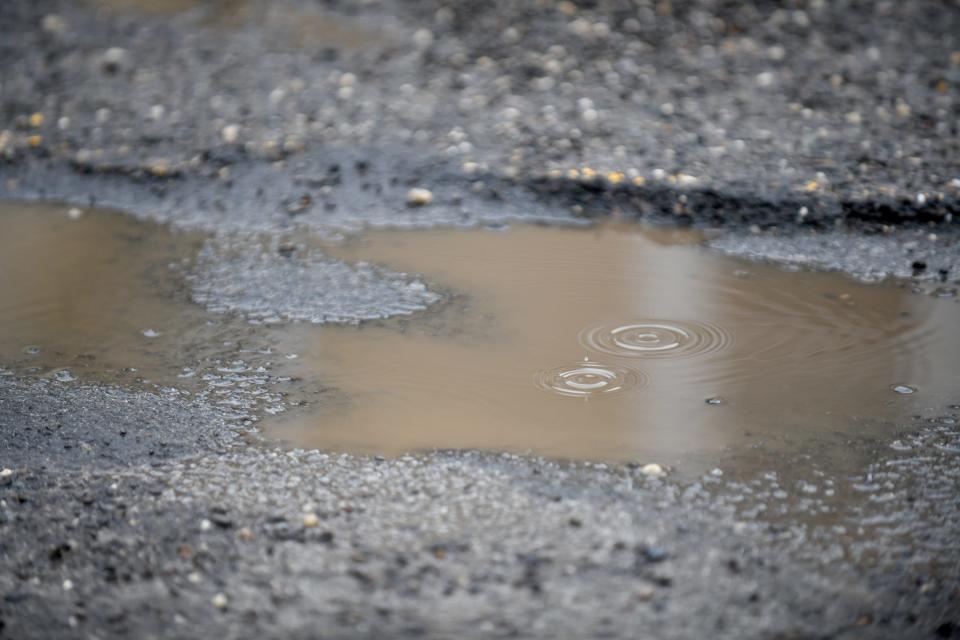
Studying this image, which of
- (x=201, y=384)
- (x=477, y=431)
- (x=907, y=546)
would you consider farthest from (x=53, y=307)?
(x=907, y=546)

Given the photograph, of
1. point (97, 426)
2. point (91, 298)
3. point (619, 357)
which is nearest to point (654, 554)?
point (619, 357)

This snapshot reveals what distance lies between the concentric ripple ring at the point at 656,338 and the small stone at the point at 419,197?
1.37m

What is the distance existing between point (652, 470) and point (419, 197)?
2.29 meters

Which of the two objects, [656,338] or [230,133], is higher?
[230,133]

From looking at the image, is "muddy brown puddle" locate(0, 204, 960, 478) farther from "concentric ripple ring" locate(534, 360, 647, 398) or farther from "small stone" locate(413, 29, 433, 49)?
"small stone" locate(413, 29, 433, 49)

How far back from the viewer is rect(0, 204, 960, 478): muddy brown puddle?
3.19 meters

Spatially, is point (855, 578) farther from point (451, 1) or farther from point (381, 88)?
point (451, 1)

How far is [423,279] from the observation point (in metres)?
4.17

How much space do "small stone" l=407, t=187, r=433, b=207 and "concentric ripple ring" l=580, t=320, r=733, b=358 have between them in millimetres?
1368

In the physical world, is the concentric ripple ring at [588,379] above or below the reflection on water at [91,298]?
above

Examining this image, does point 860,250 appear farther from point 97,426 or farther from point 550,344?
point 97,426

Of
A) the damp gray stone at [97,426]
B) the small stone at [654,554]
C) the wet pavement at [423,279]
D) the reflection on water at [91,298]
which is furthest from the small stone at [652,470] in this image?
the reflection on water at [91,298]

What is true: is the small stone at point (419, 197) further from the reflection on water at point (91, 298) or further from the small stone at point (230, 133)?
the small stone at point (230, 133)

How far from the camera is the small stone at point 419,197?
15.9 ft
